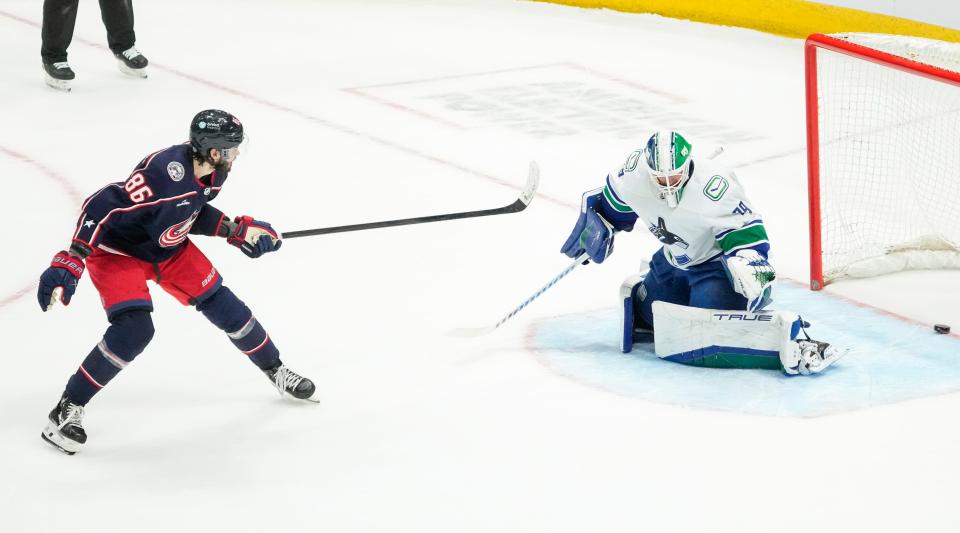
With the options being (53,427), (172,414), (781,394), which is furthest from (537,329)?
(53,427)

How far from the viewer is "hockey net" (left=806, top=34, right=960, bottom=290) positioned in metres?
4.14

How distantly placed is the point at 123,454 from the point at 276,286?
1198mm

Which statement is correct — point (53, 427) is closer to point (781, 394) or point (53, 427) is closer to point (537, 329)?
point (537, 329)

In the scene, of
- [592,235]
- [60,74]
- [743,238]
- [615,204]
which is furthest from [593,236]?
[60,74]

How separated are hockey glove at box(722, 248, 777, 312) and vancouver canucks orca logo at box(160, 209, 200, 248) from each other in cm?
135

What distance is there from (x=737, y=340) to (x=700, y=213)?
35 cm

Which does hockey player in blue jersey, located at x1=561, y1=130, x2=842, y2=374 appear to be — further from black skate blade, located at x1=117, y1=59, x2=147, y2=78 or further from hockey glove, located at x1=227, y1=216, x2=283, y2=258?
black skate blade, located at x1=117, y1=59, x2=147, y2=78

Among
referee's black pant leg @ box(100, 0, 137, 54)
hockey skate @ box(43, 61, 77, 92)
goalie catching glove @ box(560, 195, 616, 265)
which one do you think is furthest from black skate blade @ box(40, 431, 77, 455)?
referee's black pant leg @ box(100, 0, 137, 54)

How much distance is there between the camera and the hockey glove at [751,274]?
3.31 metres

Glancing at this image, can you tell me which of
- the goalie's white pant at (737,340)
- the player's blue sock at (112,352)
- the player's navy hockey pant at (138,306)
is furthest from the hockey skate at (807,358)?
the player's blue sock at (112,352)

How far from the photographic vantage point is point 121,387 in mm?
3373

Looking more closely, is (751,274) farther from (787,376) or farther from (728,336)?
(787,376)

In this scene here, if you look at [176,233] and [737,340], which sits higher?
[176,233]

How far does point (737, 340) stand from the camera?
11.2 feet
